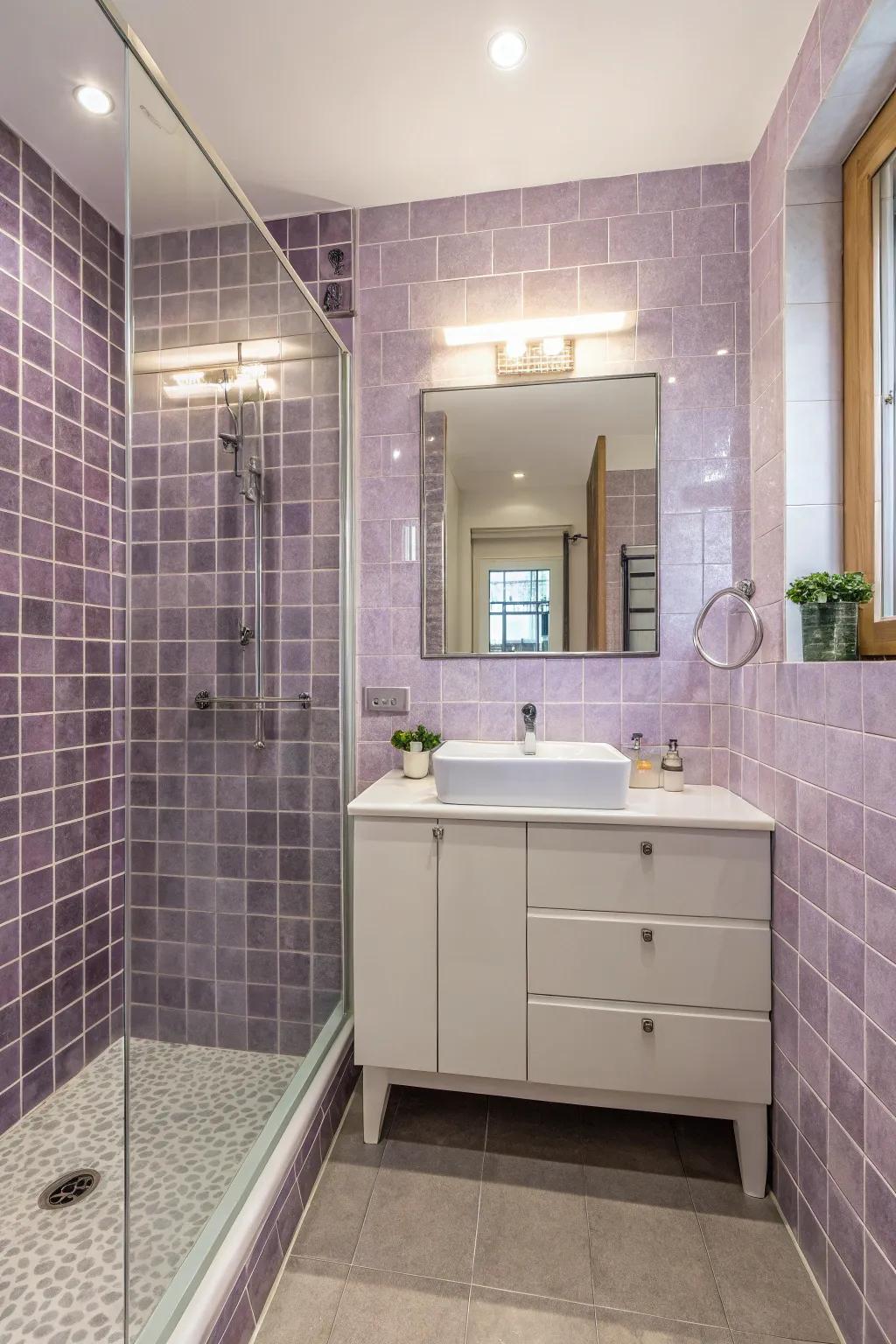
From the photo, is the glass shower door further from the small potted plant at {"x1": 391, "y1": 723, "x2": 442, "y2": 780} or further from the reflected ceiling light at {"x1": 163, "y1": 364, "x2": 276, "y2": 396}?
the small potted plant at {"x1": 391, "y1": 723, "x2": 442, "y2": 780}

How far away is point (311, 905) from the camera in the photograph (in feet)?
5.61

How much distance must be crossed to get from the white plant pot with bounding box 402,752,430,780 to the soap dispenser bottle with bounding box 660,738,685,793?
0.70 metres

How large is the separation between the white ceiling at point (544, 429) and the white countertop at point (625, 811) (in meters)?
0.99

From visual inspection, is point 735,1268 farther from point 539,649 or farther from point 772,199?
point 772,199

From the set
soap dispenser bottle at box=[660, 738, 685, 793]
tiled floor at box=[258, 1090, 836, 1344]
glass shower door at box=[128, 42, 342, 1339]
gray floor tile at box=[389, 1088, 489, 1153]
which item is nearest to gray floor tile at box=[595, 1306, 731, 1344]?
tiled floor at box=[258, 1090, 836, 1344]

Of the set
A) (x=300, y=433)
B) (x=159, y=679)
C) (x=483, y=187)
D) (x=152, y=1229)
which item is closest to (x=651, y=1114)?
(x=152, y=1229)

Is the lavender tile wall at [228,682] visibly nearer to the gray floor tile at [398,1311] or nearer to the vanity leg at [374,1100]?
the vanity leg at [374,1100]

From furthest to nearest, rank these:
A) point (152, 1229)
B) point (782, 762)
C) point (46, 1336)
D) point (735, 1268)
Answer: point (782, 762) → point (735, 1268) → point (46, 1336) → point (152, 1229)

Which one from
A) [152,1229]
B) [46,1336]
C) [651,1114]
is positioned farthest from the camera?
[651,1114]

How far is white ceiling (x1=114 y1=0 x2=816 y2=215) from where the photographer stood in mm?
1424

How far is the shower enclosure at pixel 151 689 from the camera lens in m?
1.02

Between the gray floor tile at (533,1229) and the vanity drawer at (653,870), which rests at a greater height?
the vanity drawer at (653,870)

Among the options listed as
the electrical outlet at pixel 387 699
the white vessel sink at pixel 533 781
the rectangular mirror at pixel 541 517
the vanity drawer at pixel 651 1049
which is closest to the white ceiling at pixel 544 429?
the rectangular mirror at pixel 541 517

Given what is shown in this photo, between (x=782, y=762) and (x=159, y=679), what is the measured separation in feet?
4.42
